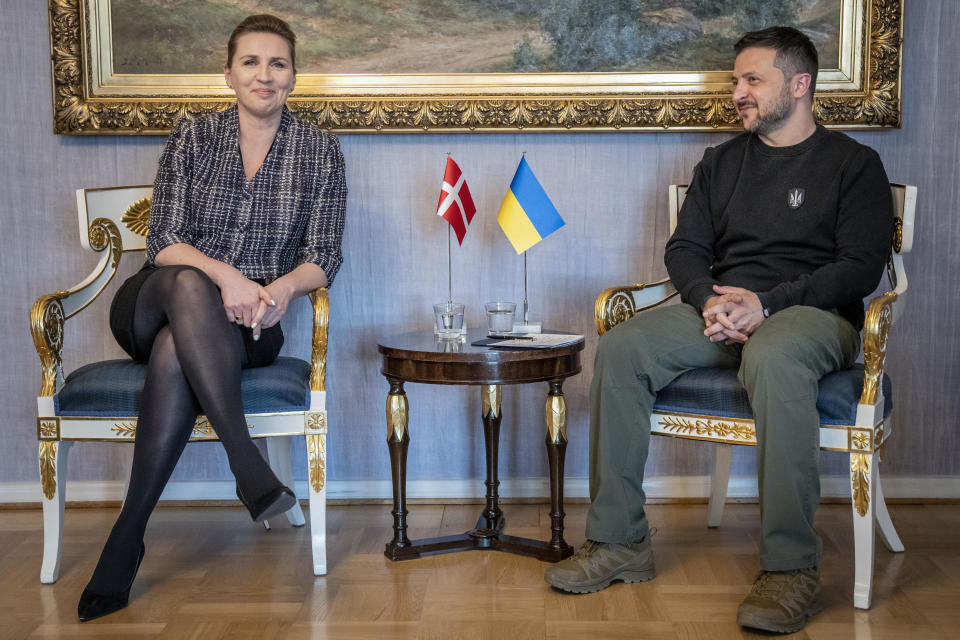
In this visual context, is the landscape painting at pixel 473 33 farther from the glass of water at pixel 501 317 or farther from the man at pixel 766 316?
the glass of water at pixel 501 317

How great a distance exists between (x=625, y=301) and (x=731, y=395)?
0.46m

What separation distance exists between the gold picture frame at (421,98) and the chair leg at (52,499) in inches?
42.9

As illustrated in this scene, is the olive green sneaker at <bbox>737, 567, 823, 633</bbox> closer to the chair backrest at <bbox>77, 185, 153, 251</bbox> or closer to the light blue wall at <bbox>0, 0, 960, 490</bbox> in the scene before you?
Result: the light blue wall at <bbox>0, 0, 960, 490</bbox>

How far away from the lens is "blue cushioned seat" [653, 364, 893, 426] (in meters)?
2.20

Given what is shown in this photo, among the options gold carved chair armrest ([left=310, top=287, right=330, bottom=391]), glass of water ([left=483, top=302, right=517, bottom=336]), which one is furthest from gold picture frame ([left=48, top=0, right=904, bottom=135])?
gold carved chair armrest ([left=310, top=287, right=330, bottom=391])

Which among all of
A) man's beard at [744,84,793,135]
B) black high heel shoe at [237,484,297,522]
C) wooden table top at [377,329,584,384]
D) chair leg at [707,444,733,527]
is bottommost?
chair leg at [707,444,733,527]

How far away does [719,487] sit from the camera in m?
2.87

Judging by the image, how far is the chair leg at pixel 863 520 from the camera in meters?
2.19

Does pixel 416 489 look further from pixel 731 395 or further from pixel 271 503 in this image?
pixel 731 395

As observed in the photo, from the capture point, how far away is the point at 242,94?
8.77 feet

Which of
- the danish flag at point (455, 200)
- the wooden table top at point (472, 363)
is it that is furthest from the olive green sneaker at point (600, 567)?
the danish flag at point (455, 200)

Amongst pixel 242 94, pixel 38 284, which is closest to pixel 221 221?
pixel 242 94

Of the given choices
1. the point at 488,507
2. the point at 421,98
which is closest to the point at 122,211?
the point at 421,98

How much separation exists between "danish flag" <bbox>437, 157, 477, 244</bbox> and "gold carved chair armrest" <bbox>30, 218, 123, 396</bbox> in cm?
94
